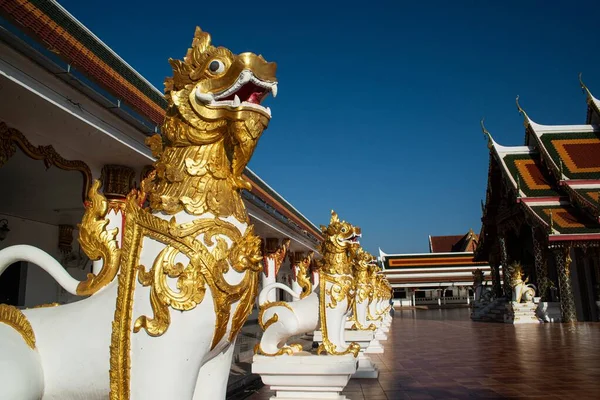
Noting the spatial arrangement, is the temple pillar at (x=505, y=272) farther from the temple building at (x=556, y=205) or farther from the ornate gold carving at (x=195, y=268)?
the ornate gold carving at (x=195, y=268)

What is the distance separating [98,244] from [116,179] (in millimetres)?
4858

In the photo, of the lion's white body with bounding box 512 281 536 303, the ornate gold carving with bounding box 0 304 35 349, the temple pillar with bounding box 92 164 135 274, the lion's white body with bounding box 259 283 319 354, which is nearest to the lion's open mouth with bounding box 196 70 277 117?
the ornate gold carving with bounding box 0 304 35 349

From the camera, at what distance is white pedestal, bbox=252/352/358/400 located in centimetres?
404

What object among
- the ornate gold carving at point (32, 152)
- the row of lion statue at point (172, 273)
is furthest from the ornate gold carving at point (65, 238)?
the row of lion statue at point (172, 273)

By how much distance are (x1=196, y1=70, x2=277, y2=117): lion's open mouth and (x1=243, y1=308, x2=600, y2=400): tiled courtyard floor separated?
3.56 m

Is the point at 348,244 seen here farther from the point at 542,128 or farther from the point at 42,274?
the point at 542,128

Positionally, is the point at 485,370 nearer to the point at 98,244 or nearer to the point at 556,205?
the point at 98,244

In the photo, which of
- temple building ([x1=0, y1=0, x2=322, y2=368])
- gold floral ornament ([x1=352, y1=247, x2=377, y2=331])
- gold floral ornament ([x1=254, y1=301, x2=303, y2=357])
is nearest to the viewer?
temple building ([x1=0, y1=0, x2=322, y2=368])

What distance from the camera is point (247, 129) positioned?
6.36ft

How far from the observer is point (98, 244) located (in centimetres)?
192

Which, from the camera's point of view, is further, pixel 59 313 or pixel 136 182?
pixel 136 182

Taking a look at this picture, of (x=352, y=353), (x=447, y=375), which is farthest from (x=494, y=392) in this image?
(x=352, y=353)

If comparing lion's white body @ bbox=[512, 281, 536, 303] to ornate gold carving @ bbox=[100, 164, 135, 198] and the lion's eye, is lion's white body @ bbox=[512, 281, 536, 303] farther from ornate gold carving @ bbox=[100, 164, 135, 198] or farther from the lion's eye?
the lion's eye

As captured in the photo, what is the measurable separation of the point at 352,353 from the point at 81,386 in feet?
9.92
